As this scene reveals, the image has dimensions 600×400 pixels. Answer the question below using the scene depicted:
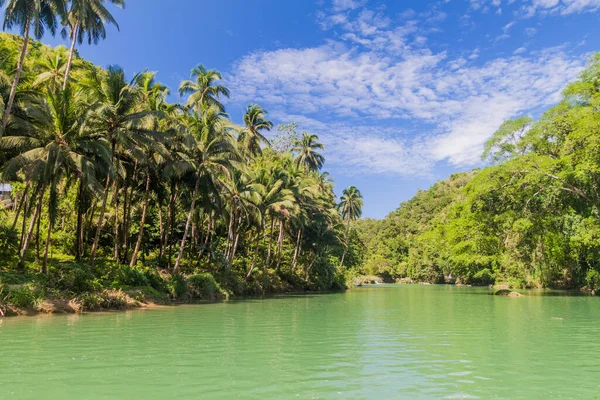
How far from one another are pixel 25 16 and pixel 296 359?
21.4m

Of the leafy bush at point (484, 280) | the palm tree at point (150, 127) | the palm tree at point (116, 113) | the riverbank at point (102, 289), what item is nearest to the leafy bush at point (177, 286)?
the riverbank at point (102, 289)

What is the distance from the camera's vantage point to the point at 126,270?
2438 cm

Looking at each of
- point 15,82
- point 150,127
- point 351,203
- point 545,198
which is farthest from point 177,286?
point 351,203

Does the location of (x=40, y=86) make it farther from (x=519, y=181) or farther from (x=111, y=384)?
(x=519, y=181)

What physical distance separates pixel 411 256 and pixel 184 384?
308 ft

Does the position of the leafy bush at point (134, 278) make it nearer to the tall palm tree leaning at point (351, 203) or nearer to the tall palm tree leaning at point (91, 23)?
the tall palm tree leaning at point (91, 23)

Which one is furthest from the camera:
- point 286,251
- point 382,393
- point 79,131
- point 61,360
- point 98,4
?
point 286,251

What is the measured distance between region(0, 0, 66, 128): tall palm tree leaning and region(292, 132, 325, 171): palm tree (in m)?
44.4

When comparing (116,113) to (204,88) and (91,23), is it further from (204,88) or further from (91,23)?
(204,88)

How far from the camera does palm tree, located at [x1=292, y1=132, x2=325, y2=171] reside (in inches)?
2552

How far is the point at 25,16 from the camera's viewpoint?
67.1ft

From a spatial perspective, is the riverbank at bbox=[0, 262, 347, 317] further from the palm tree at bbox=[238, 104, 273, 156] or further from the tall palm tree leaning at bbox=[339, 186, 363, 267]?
the tall palm tree leaning at bbox=[339, 186, 363, 267]

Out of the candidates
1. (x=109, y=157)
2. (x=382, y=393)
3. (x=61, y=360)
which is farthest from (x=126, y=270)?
(x=382, y=393)

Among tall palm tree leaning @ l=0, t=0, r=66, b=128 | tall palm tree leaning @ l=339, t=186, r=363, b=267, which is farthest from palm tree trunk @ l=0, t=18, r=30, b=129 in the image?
tall palm tree leaning @ l=339, t=186, r=363, b=267
